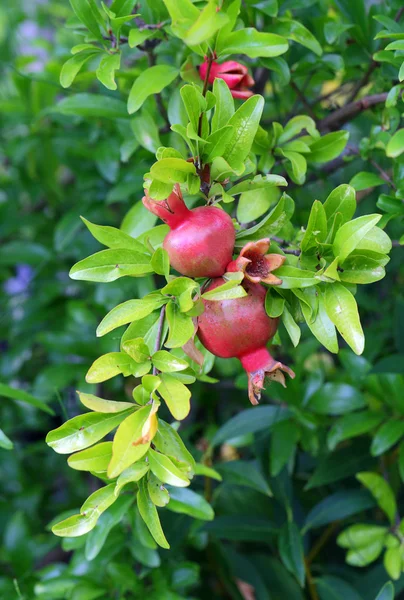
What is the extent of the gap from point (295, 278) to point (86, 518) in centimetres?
25

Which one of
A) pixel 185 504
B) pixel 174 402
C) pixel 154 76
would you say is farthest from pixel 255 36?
pixel 185 504

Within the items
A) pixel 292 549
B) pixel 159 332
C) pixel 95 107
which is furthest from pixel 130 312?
pixel 292 549

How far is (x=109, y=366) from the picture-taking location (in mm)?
479

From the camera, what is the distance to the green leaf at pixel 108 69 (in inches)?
23.0

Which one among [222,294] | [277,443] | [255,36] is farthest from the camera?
[277,443]

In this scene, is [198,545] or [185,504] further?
[198,545]

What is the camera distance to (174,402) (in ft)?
1.54

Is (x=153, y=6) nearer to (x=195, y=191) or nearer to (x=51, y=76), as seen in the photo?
(x=195, y=191)

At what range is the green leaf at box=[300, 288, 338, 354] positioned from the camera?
51 cm

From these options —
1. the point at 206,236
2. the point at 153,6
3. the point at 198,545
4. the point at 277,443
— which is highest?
the point at 153,6

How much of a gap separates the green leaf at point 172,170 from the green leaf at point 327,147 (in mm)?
209

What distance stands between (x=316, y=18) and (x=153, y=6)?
0.26 metres

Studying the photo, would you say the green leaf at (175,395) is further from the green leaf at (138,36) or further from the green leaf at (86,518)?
the green leaf at (138,36)

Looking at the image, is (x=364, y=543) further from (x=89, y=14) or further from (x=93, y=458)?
(x=89, y=14)
